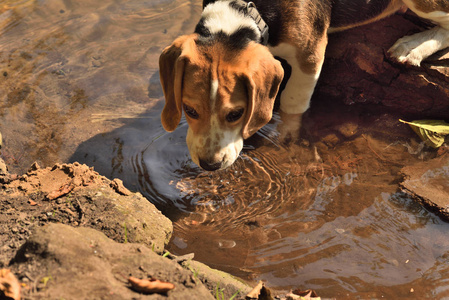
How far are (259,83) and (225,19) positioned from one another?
0.63m

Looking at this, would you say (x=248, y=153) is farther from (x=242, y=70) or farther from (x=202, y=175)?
(x=242, y=70)

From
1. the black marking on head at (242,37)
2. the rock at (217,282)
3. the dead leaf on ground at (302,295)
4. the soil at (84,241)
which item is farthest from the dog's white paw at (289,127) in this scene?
the rock at (217,282)

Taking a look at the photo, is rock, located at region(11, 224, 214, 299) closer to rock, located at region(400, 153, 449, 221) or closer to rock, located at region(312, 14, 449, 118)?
rock, located at region(400, 153, 449, 221)

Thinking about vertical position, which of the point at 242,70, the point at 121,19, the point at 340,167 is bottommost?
the point at 340,167

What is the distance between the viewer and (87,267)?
6.64 ft

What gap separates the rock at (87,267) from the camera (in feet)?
6.31

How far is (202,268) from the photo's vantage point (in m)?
2.63

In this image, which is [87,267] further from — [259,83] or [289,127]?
[289,127]

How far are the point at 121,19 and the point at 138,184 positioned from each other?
10.4ft

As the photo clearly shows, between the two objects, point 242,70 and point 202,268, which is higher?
point 242,70

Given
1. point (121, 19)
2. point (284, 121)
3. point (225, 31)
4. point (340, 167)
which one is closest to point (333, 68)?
point (284, 121)

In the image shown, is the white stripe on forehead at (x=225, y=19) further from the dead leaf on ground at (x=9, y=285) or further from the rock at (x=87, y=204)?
the dead leaf on ground at (x=9, y=285)

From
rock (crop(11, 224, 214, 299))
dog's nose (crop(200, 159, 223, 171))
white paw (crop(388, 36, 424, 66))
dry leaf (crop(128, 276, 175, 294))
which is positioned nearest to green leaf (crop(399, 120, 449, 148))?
white paw (crop(388, 36, 424, 66))

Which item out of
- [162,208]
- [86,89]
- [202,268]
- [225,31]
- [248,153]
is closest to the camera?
[202,268]
